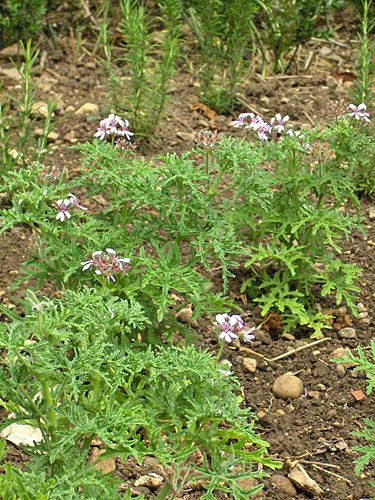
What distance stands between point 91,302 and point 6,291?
1537 millimetres

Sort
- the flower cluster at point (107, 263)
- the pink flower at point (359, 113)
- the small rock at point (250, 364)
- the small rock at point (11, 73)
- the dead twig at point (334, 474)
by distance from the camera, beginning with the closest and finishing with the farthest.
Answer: the flower cluster at point (107, 263) < the dead twig at point (334, 474) < the small rock at point (250, 364) < the pink flower at point (359, 113) < the small rock at point (11, 73)

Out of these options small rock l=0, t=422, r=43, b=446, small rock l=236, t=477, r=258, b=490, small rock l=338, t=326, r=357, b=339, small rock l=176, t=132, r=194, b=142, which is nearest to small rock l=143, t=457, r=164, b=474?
small rock l=236, t=477, r=258, b=490

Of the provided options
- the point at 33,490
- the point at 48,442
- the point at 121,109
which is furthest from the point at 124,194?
the point at 121,109

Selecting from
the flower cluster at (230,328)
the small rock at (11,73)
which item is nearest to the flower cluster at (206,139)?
the flower cluster at (230,328)

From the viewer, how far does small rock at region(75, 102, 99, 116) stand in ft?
19.0

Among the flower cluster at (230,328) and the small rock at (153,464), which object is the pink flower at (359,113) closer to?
the flower cluster at (230,328)

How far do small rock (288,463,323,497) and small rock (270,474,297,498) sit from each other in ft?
0.07

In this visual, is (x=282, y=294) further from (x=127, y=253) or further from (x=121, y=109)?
(x=121, y=109)

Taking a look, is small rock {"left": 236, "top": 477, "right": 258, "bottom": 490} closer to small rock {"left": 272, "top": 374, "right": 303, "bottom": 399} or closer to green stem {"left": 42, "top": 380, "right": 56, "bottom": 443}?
small rock {"left": 272, "top": 374, "right": 303, "bottom": 399}

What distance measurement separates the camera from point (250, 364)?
419 cm

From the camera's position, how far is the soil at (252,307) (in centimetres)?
380

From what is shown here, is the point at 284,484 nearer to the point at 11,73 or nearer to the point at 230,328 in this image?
the point at 230,328

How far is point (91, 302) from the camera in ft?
9.83

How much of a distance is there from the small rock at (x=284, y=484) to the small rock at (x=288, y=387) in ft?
1.42
